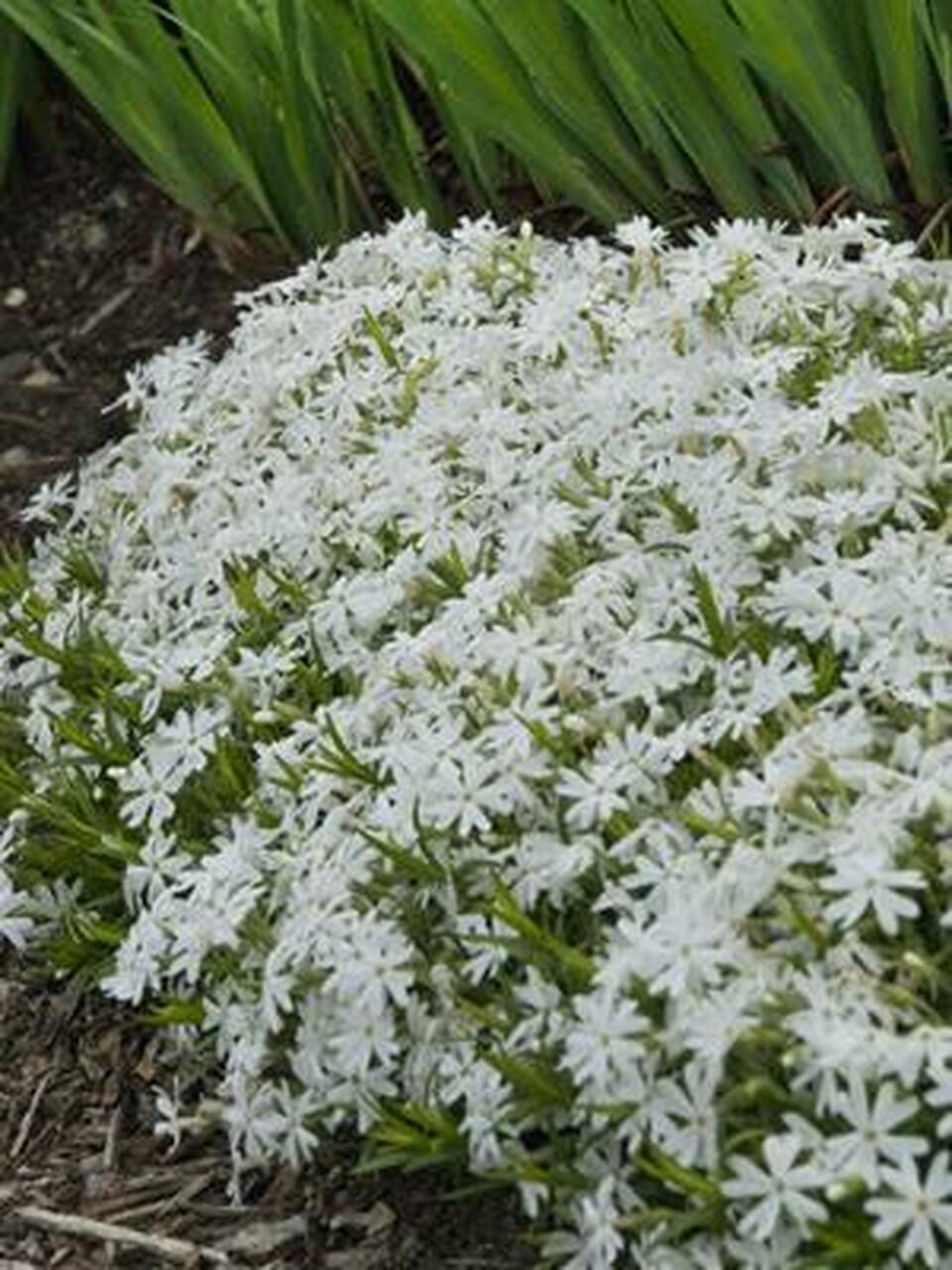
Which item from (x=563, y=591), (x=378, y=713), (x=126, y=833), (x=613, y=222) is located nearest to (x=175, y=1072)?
(x=126, y=833)

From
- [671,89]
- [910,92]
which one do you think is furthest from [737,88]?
[910,92]

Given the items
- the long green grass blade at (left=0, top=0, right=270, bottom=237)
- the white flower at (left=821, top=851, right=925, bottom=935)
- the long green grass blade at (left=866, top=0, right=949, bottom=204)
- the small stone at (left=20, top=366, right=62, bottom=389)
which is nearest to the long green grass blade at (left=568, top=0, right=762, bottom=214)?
the long green grass blade at (left=866, top=0, right=949, bottom=204)

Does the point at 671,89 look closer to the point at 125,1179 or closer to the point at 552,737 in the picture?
the point at 552,737

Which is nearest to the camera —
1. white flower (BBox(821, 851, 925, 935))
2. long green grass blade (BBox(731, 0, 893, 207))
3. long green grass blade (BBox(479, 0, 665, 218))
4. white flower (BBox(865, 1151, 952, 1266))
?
white flower (BBox(865, 1151, 952, 1266))

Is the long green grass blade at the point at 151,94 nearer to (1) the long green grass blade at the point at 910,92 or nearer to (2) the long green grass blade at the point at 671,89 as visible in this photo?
(2) the long green grass blade at the point at 671,89

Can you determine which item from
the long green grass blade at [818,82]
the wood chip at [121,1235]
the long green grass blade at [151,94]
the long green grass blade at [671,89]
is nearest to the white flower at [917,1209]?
the wood chip at [121,1235]

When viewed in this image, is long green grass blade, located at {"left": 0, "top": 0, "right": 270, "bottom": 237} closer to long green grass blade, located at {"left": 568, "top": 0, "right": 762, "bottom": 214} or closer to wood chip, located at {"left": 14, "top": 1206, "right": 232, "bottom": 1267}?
long green grass blade, located at {"left": 568, "top": 0, "right": 762, "bottom": 214}
